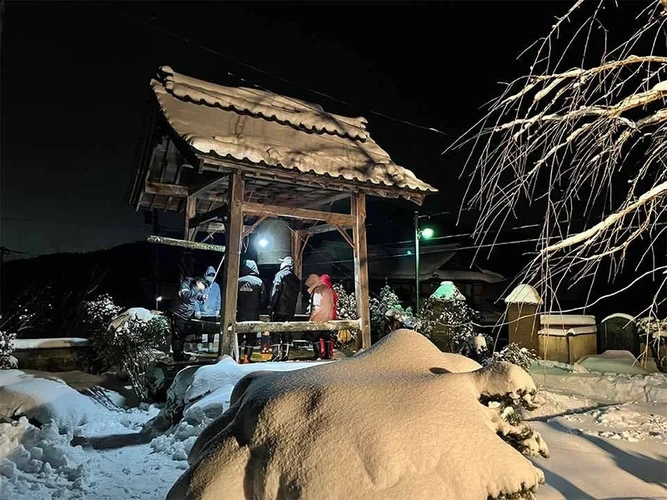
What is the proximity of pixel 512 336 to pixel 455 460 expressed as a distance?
12.5 metres

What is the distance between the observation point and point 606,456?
519cm

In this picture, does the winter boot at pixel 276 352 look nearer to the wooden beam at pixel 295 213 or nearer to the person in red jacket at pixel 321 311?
the person in red jacket at pixel 321 311

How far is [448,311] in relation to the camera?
13.6 metres

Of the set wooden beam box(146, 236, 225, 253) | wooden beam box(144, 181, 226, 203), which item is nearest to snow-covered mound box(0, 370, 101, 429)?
wooden beam box(146, 236, 225, 253)

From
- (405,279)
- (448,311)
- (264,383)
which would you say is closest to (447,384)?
(264,383)

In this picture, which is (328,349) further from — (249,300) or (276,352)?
(249,300)

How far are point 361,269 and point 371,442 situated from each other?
23.4 feet

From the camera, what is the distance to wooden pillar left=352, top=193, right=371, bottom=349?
31.0ft

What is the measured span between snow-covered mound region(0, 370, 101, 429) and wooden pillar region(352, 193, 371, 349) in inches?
186

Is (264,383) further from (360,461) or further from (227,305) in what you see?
(227,305)

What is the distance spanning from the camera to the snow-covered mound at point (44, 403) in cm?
700

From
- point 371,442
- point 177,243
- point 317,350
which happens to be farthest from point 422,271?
point 371,442

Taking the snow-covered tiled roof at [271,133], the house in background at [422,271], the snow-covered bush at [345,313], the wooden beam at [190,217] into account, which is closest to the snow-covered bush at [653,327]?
the snow-covered tiled roof at [271,133]

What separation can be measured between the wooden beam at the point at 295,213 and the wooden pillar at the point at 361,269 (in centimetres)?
19
